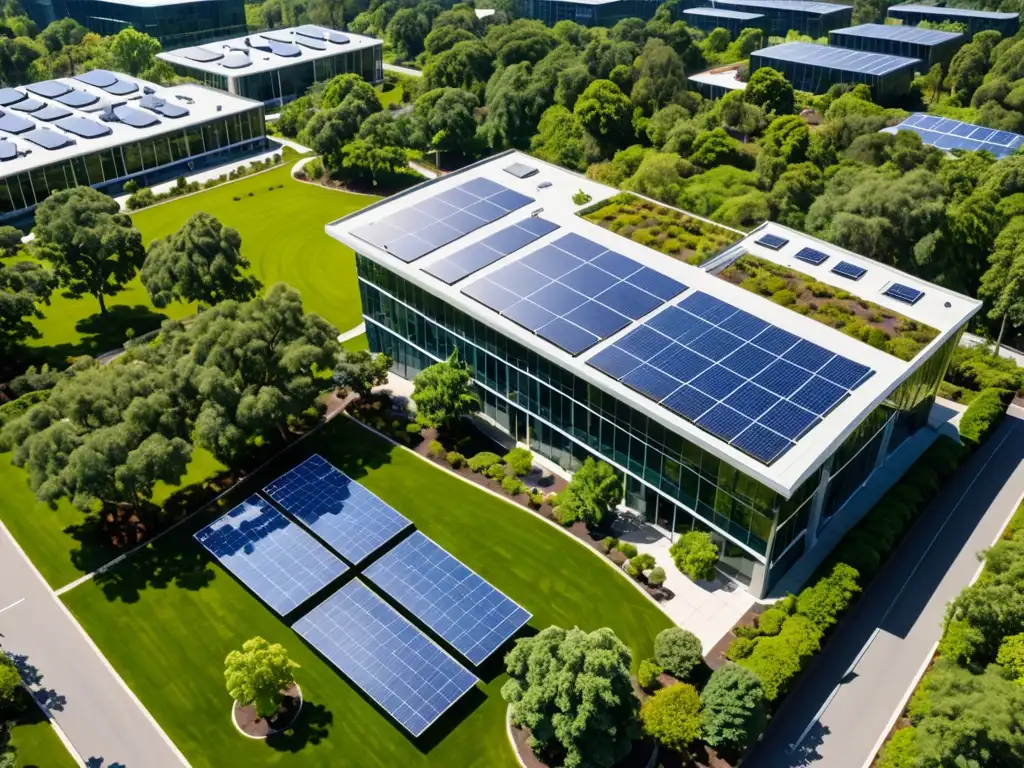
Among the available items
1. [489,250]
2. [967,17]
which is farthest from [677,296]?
[967,17]

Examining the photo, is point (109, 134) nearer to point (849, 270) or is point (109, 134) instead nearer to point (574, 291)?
point (574, 291)

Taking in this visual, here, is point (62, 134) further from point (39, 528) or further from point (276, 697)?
point (276, 697)

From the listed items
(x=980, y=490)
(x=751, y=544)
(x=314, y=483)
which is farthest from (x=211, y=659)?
(x=980, y=490)

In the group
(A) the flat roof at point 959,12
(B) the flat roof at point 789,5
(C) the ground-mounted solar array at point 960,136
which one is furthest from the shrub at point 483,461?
(B) the flat roof at point 789,5

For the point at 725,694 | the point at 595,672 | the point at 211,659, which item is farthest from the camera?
the point at 211,659

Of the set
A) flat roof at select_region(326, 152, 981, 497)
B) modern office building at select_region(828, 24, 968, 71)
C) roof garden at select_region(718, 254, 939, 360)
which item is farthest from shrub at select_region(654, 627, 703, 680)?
modern office building at select_region(828, 24, 968, 71)
